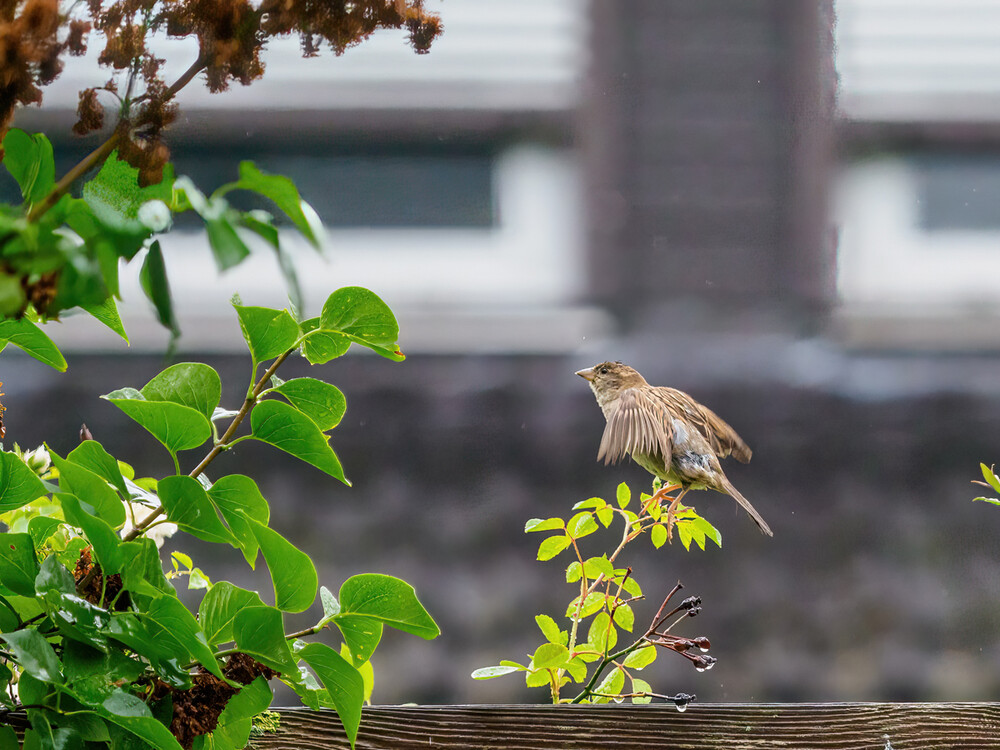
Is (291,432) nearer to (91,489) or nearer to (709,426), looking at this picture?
(91,489)

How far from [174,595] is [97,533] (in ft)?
0.15

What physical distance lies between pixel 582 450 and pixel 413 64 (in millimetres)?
524

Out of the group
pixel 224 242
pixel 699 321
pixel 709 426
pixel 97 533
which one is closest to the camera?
pixel 224 242

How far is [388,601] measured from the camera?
373 millimetres

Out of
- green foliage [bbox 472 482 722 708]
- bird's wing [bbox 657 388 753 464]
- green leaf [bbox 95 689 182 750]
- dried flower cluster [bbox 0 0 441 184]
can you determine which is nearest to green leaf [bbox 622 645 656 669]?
green foliage [bbox 472 482 722 708]

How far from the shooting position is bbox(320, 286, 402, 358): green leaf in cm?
37

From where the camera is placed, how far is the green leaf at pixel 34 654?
0.92ft

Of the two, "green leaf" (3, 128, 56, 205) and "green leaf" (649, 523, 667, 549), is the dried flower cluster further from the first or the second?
"green leaf" (649, 523, 667, 549)

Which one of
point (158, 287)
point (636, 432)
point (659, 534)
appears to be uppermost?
point (158, 287)

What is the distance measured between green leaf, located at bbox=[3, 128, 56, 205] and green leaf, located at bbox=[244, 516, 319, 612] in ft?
0.55

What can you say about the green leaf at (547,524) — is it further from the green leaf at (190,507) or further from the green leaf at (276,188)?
the green leaf at (276,188)

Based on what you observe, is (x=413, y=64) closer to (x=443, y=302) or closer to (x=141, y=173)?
(x=443, y=302)

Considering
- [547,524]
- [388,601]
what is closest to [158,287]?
[388,601]

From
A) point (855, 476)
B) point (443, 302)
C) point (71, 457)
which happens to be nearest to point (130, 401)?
point (71, 457)
